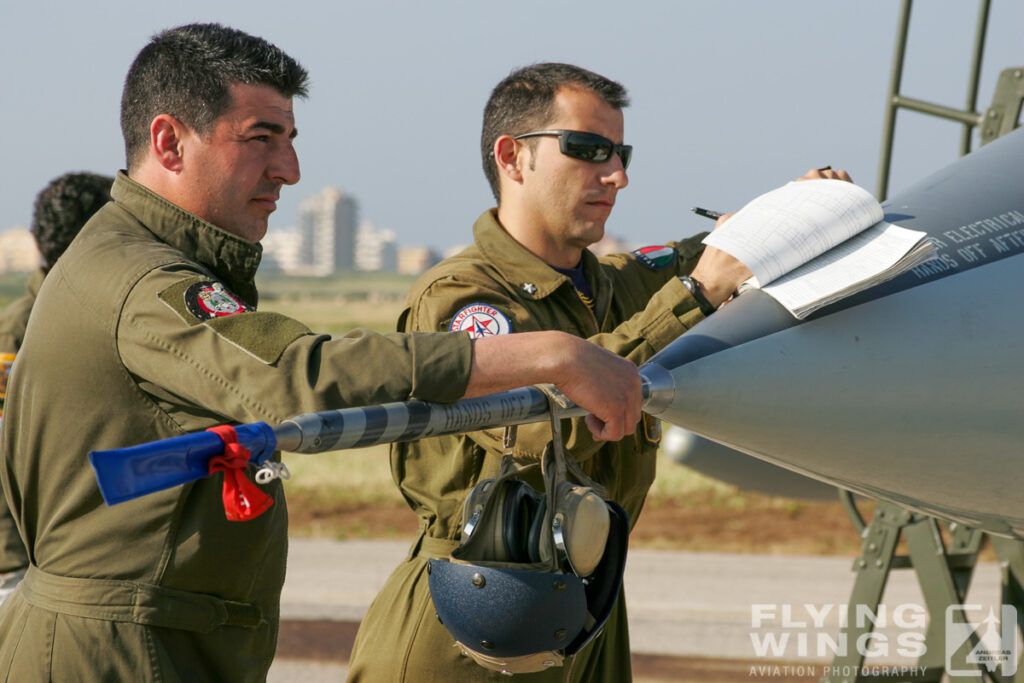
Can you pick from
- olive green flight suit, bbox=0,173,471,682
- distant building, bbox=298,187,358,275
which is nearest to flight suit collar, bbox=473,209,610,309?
olive green flight suit, bbox=0,173,471,682

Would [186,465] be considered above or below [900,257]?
below

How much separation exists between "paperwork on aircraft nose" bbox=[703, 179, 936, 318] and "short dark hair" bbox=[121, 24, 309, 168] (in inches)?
37.5

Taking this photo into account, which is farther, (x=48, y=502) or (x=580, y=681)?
(x=580, y=681)

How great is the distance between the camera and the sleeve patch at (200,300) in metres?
1.90

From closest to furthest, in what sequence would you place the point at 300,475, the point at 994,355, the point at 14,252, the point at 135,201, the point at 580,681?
the point at 994,355 < the point at 135,201 < the point at 580,681 < the point at 300,475 < the point at 14,252

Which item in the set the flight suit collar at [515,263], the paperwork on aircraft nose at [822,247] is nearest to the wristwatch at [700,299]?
the paperwork on aircraft nose at [822,247]

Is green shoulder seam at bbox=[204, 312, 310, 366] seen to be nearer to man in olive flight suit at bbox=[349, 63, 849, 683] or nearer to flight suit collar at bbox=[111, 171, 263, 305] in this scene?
flight suit collar at bbox=[111, 171, 263, 305]

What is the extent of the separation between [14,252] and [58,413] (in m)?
142

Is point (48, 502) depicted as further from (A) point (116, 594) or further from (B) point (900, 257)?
(B) point (900, 257)

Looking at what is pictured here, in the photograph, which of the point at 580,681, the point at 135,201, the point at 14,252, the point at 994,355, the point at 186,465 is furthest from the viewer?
the point at 14,252

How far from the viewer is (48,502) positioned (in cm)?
222

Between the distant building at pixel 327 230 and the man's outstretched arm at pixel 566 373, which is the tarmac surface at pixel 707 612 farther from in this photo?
the distant building at pixel 327 230

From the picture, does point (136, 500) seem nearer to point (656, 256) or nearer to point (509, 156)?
point (509, 156)

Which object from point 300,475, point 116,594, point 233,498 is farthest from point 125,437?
point 300,475
